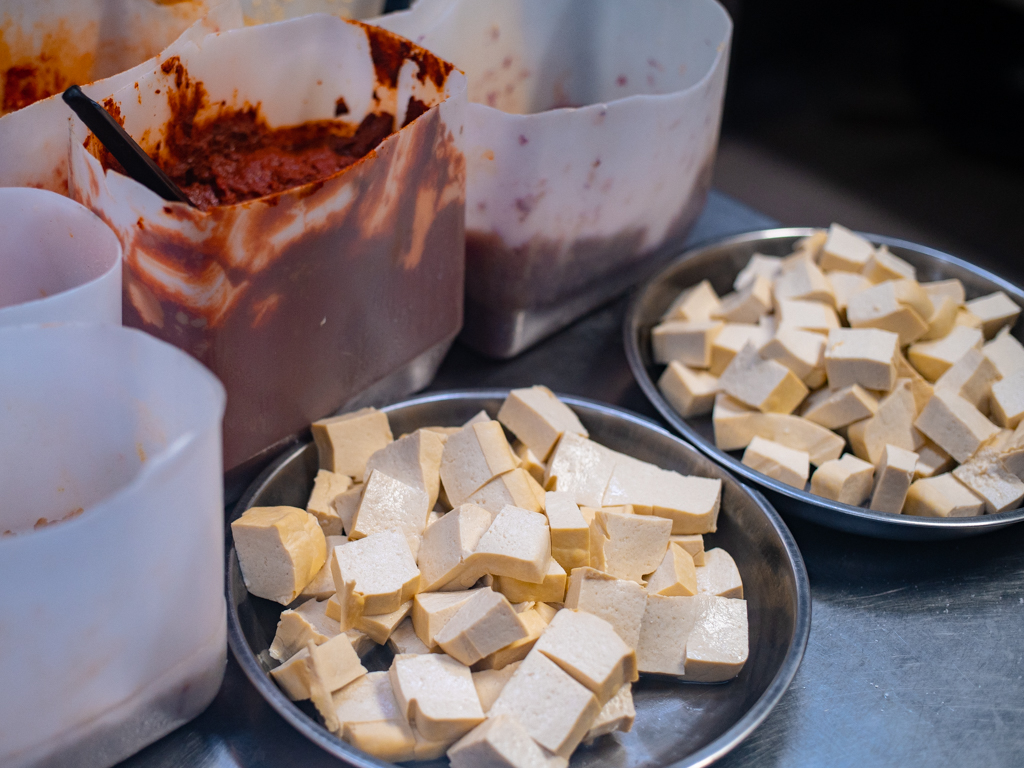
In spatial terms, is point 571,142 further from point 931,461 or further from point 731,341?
point 931,461

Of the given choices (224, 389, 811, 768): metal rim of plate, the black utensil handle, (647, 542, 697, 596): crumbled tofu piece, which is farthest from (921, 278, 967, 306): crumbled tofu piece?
the black utensil handle

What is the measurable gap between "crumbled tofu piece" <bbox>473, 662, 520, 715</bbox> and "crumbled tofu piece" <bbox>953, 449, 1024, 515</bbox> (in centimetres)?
61

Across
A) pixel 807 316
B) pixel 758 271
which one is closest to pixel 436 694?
pixel 807 316

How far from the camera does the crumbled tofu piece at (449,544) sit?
886 mm

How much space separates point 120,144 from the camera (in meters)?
0.81

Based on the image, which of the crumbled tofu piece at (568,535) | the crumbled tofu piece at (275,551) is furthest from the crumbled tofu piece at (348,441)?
the crumbled tofu piece at (568,535)

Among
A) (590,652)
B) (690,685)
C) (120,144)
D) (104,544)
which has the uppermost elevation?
(120,144)

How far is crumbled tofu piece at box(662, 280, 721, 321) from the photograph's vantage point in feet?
4.40

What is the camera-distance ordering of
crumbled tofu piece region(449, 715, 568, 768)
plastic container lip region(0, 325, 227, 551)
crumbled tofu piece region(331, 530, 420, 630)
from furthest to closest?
crumbled tofu piece region(331, 530, 420, 630) < crumbled tofu piece region(449, 715, 568, 768) < plastic container lip region(0, 325, 227, 551)

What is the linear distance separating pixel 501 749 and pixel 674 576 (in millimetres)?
279

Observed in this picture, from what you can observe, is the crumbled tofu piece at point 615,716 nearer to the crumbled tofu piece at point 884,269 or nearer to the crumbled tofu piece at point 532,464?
the crumbled tofu piece at point 532,464

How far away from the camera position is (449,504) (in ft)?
3.34

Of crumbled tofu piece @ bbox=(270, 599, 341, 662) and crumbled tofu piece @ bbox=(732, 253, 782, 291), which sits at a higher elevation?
Result: crumbled tofu piece @ bbox=(732, 253, 782, 291)

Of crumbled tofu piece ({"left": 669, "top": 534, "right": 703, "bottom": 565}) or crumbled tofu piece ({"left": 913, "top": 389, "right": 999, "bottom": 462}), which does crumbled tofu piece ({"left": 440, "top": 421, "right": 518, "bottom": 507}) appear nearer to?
crumbled tofu piece ({"left": 669, "top": 534, "right": 703, "bottom": 565})
